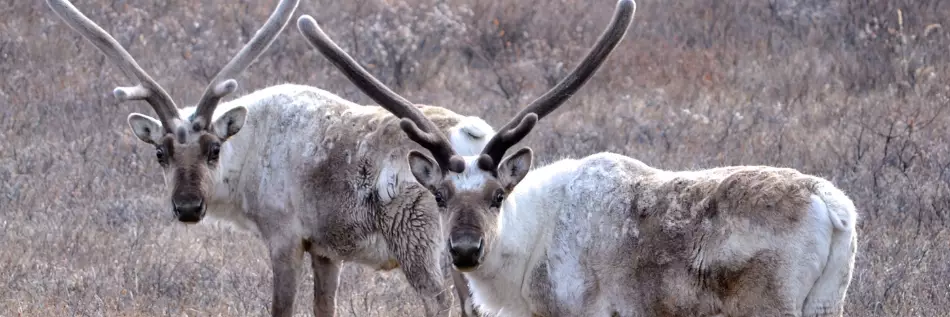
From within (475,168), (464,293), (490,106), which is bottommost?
(490,106)

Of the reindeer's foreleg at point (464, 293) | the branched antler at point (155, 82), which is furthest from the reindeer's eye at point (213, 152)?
the reindeer's foreleg at point (464, 293)

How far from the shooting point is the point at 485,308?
238 inches

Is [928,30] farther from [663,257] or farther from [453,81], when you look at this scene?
[663,257]

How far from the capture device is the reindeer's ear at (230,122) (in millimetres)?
7181

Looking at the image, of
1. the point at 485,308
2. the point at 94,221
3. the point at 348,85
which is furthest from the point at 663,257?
the point at 348,85

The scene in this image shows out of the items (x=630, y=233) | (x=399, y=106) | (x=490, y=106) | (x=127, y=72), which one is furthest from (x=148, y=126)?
(x=490, y=106)

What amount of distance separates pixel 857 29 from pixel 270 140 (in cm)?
897

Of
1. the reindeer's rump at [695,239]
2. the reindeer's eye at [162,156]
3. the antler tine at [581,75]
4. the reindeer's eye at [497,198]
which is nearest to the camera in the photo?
the reindeer's rump at [695,239]

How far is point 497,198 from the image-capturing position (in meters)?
5.68

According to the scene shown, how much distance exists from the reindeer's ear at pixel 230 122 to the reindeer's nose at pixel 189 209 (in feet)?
1.57

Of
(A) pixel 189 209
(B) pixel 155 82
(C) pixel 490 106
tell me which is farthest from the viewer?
(C) pixel 490 106

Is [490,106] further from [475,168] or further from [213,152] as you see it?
[475,168]

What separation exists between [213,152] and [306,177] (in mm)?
521

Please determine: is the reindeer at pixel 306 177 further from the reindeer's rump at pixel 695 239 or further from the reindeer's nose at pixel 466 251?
the reindeer's nose at pixel 466 251
